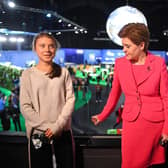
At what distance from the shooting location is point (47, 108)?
1.89m

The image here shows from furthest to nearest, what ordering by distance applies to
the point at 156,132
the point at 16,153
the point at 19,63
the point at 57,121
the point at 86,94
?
the point at 86,94 < the point at 19,63 < the point at 16,153 < the point at 57,121 < the point at 156,132

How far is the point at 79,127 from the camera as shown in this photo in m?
3.15

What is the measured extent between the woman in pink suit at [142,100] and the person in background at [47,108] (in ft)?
1.32

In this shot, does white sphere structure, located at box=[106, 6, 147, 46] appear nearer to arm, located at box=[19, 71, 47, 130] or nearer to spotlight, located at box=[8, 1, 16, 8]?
spotlight, located at box=[8, 1, 16, 8]

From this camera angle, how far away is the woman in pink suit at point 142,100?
168cm

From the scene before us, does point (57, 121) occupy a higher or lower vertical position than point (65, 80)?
lower

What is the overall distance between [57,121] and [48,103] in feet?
0.43

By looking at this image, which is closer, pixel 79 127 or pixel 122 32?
pixel 122 32

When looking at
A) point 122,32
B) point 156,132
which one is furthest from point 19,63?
point 156,132

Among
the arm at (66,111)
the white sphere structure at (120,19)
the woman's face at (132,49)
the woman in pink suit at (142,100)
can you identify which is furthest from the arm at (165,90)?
the white sphere structure at (120,19)

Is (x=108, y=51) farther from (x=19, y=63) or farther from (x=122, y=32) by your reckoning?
(x=122, y=32)

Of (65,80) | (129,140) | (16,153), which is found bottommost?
(16,153)

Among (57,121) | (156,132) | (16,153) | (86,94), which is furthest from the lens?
(86,94)

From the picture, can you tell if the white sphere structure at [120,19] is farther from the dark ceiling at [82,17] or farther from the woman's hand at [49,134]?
the woman's hand at [49,134]
